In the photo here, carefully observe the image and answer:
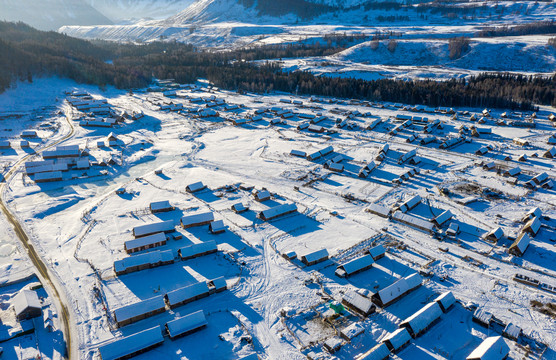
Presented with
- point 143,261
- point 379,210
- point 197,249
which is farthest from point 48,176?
point 379,210

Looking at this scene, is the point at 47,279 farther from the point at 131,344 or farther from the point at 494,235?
the point at 494,235

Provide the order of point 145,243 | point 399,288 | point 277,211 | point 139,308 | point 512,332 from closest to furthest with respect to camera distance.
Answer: point 512,332
point 139,308
point 399,288
point 145,243
point 277,211

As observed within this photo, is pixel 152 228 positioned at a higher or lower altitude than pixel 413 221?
higher

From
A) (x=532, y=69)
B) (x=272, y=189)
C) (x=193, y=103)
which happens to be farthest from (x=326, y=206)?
(x=532, y=69)

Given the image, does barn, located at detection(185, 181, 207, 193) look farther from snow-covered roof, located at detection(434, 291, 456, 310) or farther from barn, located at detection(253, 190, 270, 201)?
snow-covered roof, located at detection(434, 291, 456, 310)

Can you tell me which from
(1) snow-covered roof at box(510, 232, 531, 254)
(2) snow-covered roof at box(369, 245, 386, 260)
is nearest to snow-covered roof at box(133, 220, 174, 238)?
(2) snow-covered roof at box(369, 245, 386, 260)

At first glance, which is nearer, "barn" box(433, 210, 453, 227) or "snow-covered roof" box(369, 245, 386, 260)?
"snow-covered roof" box(369, 245, 386, 260)

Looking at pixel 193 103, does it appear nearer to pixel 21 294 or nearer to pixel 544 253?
pixel 21 294
